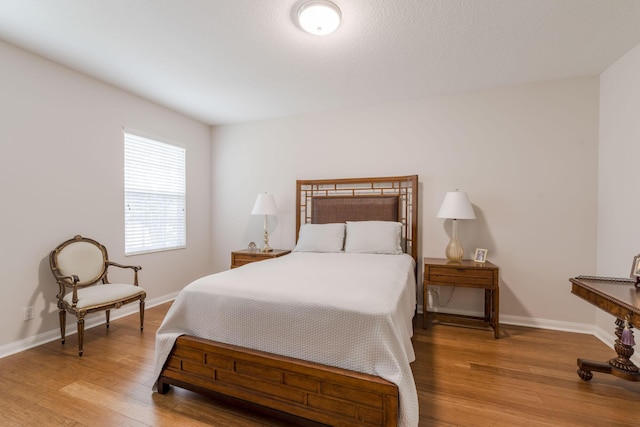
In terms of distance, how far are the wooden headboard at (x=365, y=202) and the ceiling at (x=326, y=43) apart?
106 centimetres

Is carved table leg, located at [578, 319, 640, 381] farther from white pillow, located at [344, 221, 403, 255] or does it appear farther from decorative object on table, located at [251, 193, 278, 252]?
decorative object on table, located at [251, 193, 278, 252]

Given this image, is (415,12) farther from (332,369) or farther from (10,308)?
(10,308)

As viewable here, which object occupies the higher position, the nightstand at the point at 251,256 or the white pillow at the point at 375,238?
the white pillow at the point at 375,238

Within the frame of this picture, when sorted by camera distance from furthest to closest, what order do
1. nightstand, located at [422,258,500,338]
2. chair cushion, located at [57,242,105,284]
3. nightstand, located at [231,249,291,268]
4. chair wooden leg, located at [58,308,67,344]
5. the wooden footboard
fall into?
1. nightstand, located at [231,249,291,268]
2. nightstand, located at [422,258,500,338]
3. chair cushion, located at [57,242,105,284]
4. chair wooden leg, located at [58,308,67,344]
5. the wooden footboard

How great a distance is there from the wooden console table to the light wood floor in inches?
4.2

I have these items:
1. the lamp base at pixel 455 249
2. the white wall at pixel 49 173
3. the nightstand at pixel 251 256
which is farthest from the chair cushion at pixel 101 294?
the lamp base at pixel 455 249

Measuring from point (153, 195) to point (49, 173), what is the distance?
43.2 inches

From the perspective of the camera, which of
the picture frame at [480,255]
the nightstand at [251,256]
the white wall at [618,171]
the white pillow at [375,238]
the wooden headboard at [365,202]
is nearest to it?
the white wall at [618,171]

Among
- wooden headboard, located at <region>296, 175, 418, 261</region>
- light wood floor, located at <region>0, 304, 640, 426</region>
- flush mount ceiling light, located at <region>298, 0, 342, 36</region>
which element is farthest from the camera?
wooden headboard, located at <region>296, 175, 418, 261</region>

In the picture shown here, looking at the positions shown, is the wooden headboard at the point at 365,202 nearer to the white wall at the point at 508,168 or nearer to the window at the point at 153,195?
the white wall at the point at 508,168

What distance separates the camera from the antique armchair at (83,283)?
2.42m

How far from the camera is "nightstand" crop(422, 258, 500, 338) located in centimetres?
278

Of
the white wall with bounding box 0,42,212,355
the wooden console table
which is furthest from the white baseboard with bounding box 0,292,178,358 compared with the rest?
the wooden console table

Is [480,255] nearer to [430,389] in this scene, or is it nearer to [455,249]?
[455,249]
